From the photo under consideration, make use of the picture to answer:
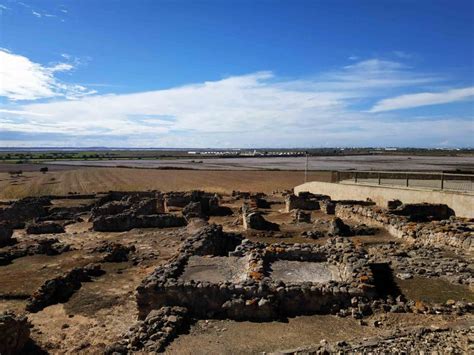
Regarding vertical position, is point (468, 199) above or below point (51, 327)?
above

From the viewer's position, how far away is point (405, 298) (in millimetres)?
11594

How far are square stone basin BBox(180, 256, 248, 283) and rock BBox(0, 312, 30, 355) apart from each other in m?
4.50

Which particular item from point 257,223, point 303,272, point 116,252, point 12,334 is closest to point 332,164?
point 257,223

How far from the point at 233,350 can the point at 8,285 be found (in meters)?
11.1

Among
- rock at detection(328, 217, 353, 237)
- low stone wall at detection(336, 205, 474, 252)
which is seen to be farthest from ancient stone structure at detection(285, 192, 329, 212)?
rock at detection(328, 217, 353, 237)

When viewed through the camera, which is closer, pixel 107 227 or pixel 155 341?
pixel 155 341

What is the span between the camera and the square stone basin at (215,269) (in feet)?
42.9

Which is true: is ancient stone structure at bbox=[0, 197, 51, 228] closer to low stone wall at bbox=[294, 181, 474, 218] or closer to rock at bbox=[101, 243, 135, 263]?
rock at bbox=[101, 243, 135, 263]

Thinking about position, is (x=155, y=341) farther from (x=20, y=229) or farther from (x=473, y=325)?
(x=20, y=229)

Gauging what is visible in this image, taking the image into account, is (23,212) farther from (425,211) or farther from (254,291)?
(425,211)

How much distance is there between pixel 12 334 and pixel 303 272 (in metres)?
8.68

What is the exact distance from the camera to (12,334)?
10422 millimetres

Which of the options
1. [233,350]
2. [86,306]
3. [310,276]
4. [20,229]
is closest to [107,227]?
[20,229]

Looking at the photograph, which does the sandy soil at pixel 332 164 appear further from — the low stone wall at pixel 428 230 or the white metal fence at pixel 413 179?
the low stone wall at pixel 428 230
